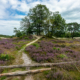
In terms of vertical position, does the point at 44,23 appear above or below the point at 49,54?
above

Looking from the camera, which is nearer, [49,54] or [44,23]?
[49,54]

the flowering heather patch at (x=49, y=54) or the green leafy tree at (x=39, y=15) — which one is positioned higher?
the green leafy tree at (x=39, y=15)

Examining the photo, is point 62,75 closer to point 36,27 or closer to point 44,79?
point 44,79

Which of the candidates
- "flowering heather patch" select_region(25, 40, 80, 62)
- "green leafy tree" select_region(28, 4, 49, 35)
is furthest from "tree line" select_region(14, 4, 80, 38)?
"flowering heather patch" select_region(25, 40, 80, 62)

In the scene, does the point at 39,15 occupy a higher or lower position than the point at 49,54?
higher

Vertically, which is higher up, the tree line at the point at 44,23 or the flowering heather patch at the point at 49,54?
the tree line at the point at 44,23

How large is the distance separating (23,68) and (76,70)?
5.28 metres

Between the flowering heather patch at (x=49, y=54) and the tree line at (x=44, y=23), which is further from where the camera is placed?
the tree line at (x=44, y=23)

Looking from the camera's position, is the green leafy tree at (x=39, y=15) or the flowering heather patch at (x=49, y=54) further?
the green leafy tree at (x=39, y=15)

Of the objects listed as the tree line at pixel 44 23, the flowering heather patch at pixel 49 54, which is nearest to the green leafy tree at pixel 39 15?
the tree line at pixel 44 23

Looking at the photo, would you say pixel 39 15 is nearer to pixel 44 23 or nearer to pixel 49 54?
pixel 44 23

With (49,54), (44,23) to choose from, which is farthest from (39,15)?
(49,54)

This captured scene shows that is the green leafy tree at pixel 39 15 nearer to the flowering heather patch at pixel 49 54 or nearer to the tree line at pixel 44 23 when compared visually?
the tree line at pixel 44 23

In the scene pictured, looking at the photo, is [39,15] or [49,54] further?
[39,15]
